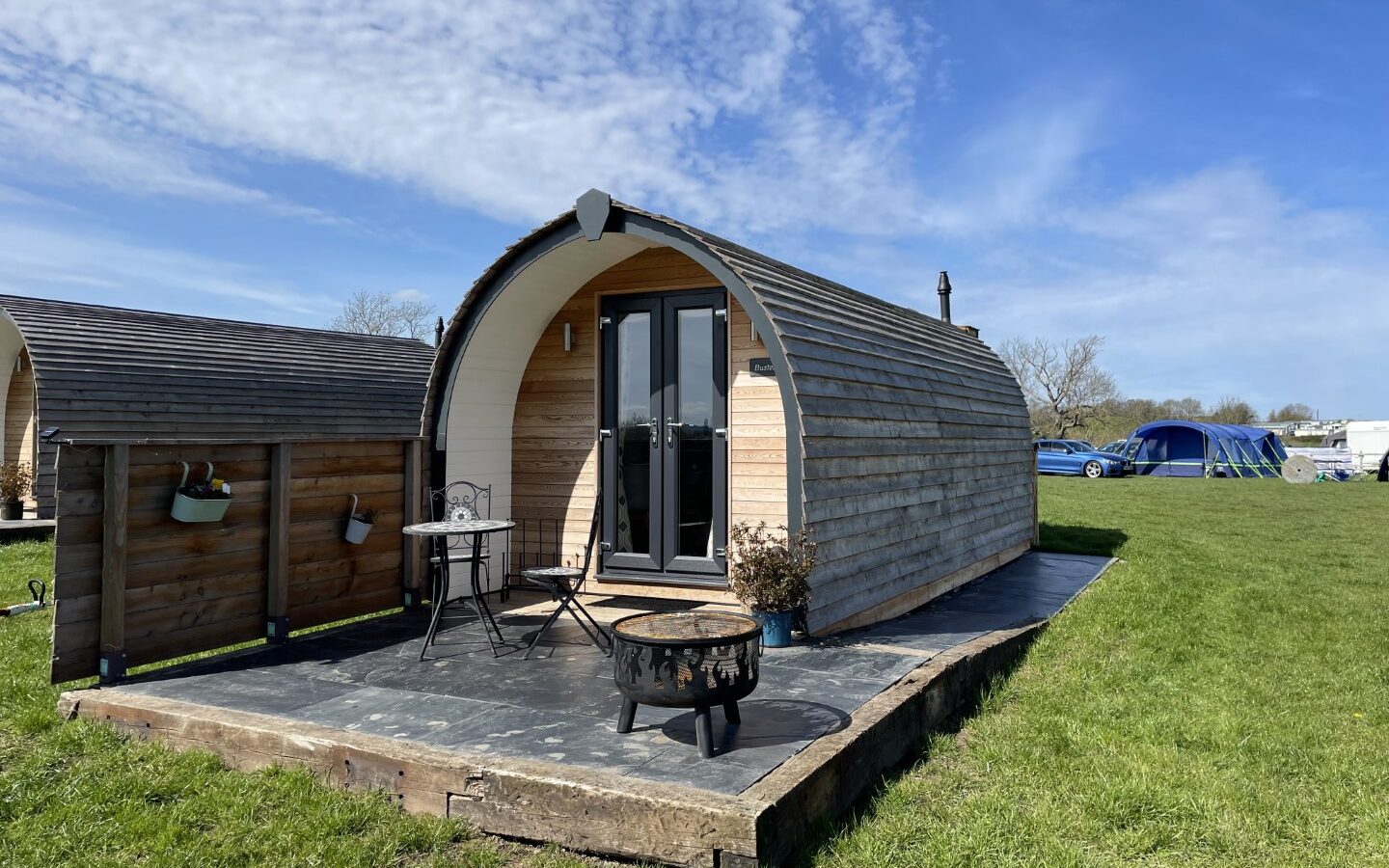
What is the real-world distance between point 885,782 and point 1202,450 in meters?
28.7

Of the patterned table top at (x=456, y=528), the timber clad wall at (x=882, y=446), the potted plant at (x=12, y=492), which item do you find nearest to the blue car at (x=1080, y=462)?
the timber clad wall at (x=882, y=446)

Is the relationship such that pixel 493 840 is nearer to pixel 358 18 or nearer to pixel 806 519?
pixel 806 519

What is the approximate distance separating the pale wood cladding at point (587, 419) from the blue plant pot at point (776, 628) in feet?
3.75

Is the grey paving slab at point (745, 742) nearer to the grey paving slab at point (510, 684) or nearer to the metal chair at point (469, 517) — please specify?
the grey paving slab at point (510, 684)

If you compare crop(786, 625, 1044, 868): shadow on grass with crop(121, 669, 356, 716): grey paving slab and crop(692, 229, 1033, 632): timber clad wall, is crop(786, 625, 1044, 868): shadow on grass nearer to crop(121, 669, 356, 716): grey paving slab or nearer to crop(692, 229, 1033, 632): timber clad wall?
crop(692, 229, 1033, 632): timber clad wall

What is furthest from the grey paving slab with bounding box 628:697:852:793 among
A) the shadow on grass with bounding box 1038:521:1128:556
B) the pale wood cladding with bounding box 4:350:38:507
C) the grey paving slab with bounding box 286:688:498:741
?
the pale wood cladding with bounding box 4:350:38:507

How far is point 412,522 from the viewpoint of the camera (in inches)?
258

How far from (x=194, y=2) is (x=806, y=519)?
21.6 feet

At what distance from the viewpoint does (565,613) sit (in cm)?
641

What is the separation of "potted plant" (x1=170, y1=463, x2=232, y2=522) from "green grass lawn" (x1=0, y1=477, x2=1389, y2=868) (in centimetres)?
119

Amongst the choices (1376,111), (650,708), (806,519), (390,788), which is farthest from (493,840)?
(1376,111)

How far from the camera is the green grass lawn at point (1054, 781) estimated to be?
3070mm

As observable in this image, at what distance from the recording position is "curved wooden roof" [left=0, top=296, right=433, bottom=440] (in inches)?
415

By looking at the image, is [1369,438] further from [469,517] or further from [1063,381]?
[469,517]
